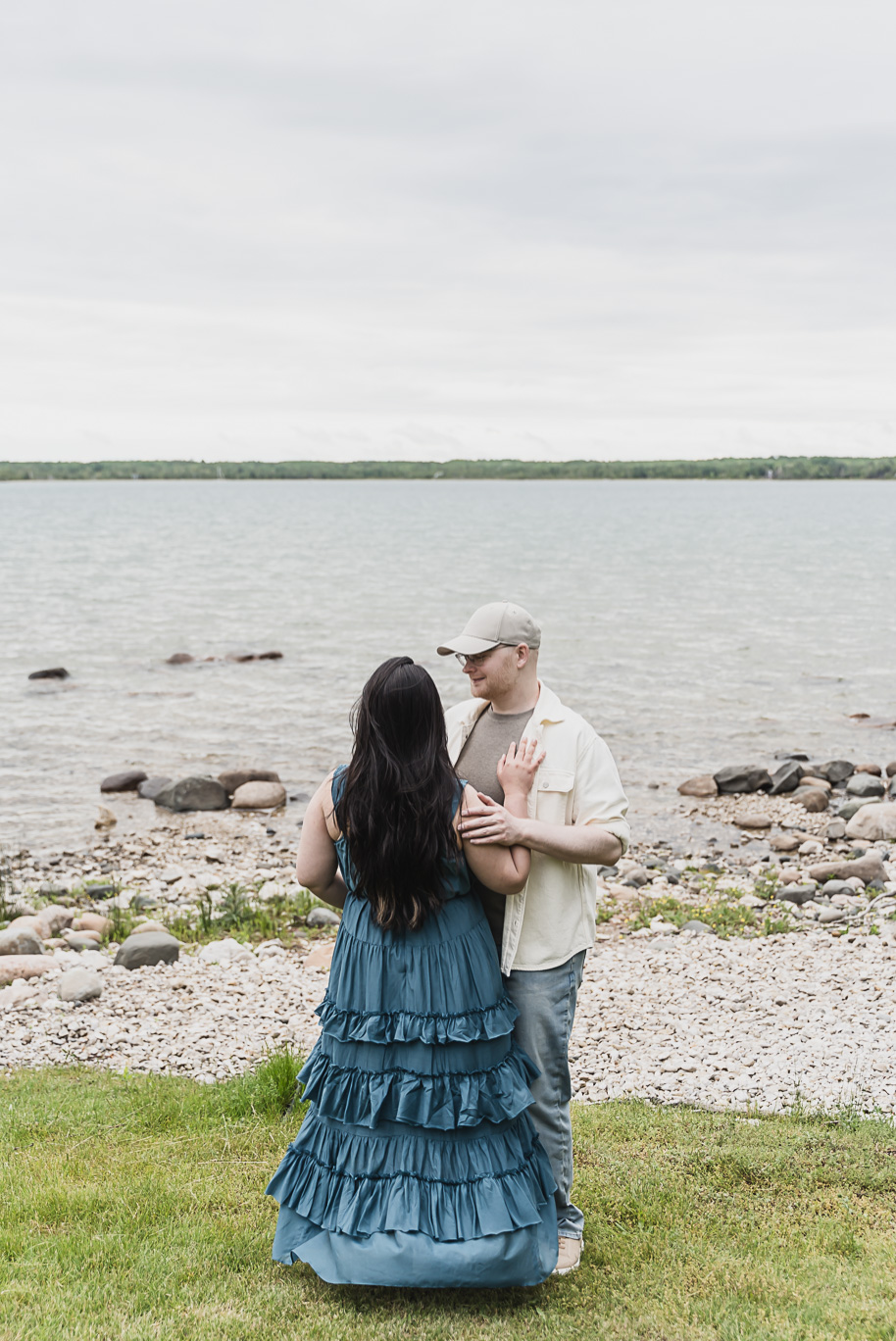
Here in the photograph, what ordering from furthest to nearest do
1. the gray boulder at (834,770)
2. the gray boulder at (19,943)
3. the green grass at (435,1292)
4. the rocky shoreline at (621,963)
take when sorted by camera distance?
the gray boulder at (834,770), the gray boulder at (19,943), the rocky shoreline at (621,963), the green grass at (435,1292)

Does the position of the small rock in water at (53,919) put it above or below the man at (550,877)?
below

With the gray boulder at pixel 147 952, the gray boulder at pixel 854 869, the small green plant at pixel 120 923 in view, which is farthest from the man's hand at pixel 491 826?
the gray boulder at pixel 854 869

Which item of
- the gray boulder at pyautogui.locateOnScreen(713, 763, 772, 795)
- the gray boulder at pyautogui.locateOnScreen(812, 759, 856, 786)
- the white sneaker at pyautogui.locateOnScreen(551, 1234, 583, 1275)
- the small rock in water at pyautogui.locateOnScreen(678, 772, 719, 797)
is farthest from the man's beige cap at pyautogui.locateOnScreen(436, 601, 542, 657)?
the gray boulder at pyautogui.locateOnScreen(812, 759, 856, 786)

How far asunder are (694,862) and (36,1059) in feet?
27.7

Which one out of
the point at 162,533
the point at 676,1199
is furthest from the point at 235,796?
the point at 162,533

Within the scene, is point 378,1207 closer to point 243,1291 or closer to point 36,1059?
point 243,1291

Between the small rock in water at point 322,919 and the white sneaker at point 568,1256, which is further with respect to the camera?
Answer: the small rock in water at point 322,919

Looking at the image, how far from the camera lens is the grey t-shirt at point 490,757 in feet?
15.7

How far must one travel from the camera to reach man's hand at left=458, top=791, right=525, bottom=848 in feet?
14.4

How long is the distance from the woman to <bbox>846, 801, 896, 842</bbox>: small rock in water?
11.3 metres

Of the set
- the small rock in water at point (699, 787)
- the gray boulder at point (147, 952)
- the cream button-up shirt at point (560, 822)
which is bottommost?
the small rock in water at point (699, 787)

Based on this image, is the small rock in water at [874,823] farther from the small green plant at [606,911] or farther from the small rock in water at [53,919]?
the small rock in water at [53,919]

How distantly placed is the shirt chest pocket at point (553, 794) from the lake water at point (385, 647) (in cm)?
1245

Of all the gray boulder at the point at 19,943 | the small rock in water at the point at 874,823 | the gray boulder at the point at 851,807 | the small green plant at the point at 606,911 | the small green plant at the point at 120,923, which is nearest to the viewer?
the gray boulder at the point at 19,943
